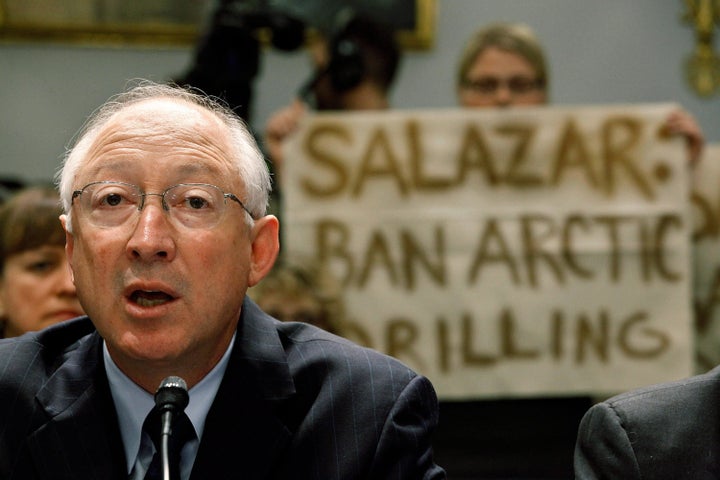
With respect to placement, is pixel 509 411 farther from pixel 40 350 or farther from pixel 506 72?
pixel 40 350

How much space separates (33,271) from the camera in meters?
3.38

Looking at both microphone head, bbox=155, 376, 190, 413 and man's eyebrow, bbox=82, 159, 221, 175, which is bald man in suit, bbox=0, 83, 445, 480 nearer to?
man's eyebrow, bbox=82, 159, 221, 175

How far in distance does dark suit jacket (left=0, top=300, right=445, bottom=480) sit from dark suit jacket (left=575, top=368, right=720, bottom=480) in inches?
12.3

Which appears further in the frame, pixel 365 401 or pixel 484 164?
pixel 484 164

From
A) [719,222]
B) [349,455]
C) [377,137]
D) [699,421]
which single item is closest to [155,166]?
[349,455]

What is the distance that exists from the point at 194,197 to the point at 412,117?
7.16ft

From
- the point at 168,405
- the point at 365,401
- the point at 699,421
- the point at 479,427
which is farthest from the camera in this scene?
the point at 479,427

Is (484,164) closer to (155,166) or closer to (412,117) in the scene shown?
(412,117)

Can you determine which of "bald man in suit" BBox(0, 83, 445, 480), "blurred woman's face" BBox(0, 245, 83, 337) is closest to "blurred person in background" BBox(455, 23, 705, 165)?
"blurred woman's face" BBox(0, 245, 83, 337)

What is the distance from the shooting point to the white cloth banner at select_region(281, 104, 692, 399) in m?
4.16

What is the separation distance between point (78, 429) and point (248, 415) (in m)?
0.31

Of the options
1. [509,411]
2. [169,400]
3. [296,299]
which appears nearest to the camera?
[169,400]

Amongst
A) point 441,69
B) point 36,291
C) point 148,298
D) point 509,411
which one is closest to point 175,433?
point 148,298

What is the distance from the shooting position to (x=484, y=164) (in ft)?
14.0
